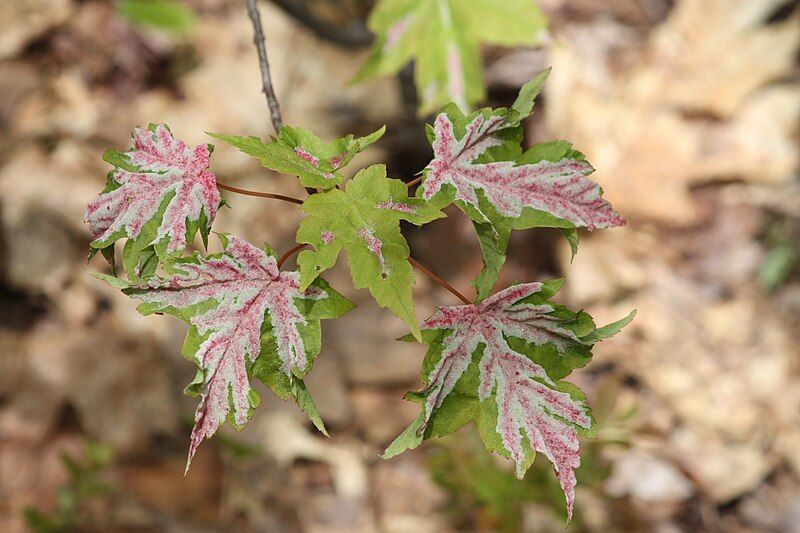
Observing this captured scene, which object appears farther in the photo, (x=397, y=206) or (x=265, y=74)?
(x=265, y=74)

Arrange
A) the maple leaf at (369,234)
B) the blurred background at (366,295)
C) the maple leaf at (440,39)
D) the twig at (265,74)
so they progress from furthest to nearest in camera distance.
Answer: the blurred background at (366,295), the maple leaf at (440,39), the twig at (265,74), the maple leaf at (369,234)

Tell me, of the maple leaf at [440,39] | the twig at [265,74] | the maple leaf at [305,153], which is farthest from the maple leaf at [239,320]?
the maple leaf at [440,39]

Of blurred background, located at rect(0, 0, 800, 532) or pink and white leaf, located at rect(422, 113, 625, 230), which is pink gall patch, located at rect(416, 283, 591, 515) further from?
blurred background, located at rect(0, 0, 800, 532)

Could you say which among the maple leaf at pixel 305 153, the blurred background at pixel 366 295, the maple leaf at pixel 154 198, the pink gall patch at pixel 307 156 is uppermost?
the maple leaf at pixel 305 153

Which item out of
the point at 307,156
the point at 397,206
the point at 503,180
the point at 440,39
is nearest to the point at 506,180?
the point at 503,180

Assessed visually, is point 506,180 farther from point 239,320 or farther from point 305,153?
point 239,320

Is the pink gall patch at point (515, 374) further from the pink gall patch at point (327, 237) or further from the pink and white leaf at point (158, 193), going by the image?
the pink and white leaf at point (158, 193)
